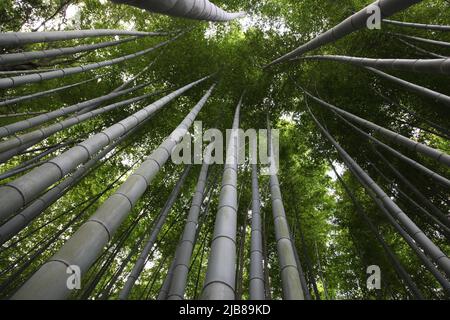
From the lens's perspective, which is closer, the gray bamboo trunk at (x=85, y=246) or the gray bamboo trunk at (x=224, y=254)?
the gray bamboo trunk at (x=85, y=246)

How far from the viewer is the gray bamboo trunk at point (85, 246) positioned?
1.55m

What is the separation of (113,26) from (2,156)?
6692 millimetres

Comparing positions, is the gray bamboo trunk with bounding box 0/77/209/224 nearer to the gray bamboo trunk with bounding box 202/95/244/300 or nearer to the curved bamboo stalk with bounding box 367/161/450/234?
the gray bamboo trunk with bounding box 202/95/244/300

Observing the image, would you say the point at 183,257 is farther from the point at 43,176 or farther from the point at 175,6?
the point at 175,6

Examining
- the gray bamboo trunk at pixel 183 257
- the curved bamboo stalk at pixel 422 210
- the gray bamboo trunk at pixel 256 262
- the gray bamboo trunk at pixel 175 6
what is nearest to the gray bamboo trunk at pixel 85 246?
the gray bamboo trunk at pixel 183 257

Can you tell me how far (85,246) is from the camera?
5.93ft

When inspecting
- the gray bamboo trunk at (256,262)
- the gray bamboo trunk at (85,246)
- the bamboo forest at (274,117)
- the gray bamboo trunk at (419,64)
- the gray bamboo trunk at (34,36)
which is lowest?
the gray bamboo trunk at (85,246)

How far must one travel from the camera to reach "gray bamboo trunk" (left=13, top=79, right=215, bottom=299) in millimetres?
1547

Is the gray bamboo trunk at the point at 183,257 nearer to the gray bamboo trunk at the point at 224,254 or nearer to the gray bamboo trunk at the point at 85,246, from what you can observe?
the gray bamboo trunk at the point at 224,254

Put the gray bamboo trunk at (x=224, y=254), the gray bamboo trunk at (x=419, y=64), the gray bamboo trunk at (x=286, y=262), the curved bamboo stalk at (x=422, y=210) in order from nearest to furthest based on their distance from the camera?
the gray bamboo trunk at (x=224, y=254), the gray bamboo trunk at (x=286, y=262), the gray bamboo trunk at (x=419, y=64), the curved bamboo stalk at (x=422, y=210)

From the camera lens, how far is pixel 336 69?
720cm

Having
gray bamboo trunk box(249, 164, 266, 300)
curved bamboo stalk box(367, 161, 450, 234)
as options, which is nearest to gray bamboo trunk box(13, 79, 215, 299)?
gray bamboo trunk box(249, 164, 266, 300)

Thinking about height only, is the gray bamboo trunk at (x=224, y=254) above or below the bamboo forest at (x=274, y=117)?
below
